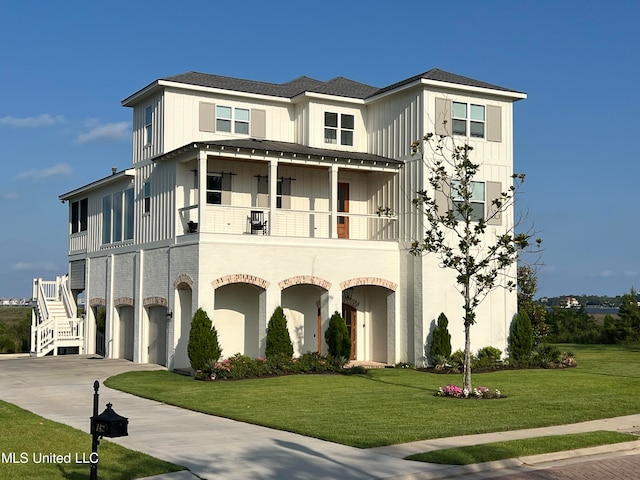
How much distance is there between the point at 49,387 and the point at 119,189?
40.0 ft

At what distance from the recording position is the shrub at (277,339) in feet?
84.0

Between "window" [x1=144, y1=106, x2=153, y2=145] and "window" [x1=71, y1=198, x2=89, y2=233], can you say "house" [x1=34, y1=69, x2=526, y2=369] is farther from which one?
"window" [x1=71, y1=198, x2=89, y2=233]

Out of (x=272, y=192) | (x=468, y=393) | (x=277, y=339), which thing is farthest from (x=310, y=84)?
(x=468, y=393)

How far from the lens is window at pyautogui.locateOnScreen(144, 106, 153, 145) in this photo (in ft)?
98.6

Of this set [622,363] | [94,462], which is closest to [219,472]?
[94,462]

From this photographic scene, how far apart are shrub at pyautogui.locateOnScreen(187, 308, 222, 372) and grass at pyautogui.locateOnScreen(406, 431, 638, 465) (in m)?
12.4

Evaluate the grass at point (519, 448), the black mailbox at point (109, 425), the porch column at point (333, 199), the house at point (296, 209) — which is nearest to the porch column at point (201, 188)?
the house at point (296, 209)

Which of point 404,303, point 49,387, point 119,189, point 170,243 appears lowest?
point 49,387

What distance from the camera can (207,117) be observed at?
29.3m

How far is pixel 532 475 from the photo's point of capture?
38.3 feet

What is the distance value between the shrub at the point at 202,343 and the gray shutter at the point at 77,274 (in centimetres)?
1327

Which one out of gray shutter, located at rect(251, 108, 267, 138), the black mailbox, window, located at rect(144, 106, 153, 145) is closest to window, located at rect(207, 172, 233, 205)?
gray shutter, located at rect(251, 108, 267, 138)

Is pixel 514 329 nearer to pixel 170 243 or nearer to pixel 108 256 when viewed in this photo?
pixel 170 243

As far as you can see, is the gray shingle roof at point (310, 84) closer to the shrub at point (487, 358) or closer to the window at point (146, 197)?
the window at point (146, 197)
